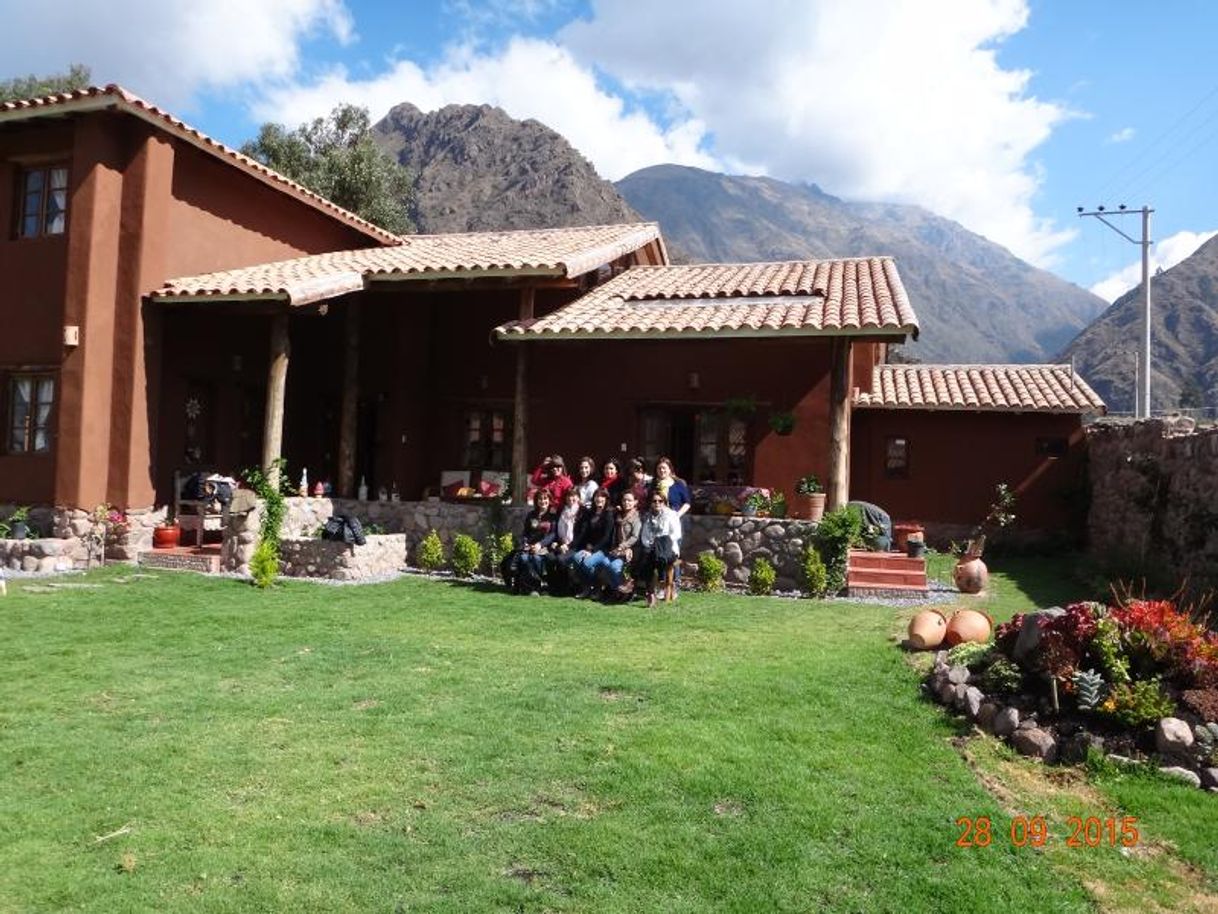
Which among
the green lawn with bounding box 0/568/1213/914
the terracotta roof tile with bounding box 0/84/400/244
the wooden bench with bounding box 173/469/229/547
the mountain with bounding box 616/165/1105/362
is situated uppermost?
the mountain with bounding box 616/165/1105/362

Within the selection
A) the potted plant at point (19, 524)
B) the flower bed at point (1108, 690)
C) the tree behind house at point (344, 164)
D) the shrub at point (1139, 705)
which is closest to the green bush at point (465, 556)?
the potted plant at point (19, 524)

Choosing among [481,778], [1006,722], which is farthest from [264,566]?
[1006,722]

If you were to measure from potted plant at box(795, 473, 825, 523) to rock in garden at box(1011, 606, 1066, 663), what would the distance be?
553cm

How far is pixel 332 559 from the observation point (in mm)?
11227

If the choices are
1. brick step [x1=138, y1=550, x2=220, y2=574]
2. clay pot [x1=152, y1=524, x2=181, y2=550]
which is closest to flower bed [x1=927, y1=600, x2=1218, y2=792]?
brick step [x1=138, y1=550, x2=220, y2=574]

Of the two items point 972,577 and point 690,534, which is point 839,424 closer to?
point 690,534

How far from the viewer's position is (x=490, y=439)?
1498cm

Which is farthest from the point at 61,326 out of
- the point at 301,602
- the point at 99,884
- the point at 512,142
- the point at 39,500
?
the point at 512,142

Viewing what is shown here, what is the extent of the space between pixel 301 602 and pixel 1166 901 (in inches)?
316

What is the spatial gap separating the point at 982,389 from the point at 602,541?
1043 centimetres

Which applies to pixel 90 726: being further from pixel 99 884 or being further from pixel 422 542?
pixel 422 542

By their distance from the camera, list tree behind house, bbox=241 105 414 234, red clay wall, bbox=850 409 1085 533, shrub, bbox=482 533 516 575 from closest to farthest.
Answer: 1. shrub, bbox=482 533 516 575
2. red clay wall, bbox=850 409 1085 533
3. tree behind house, bbox=241 105 414 234

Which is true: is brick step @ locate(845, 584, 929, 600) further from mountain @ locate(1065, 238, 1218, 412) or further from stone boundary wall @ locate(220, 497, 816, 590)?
mountain @ locate(1065, 238, 1218, 412)
